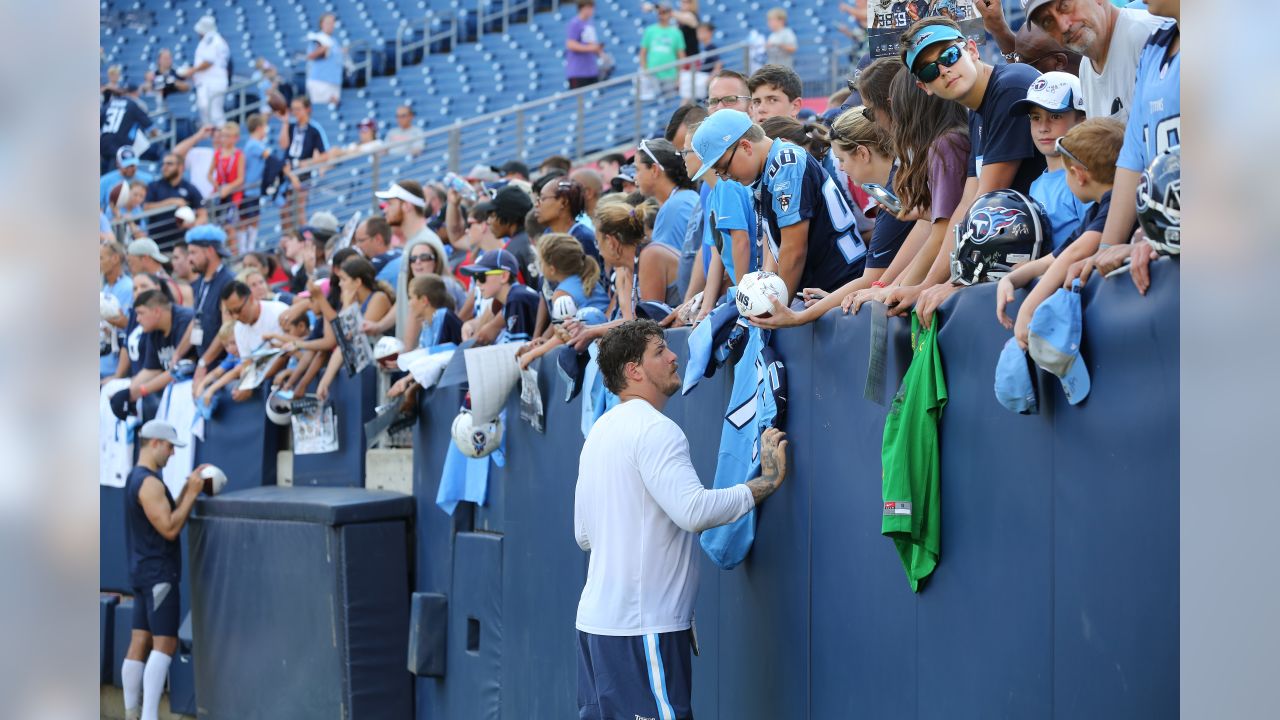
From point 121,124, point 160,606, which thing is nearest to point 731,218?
point 160,606

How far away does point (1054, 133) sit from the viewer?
4406 mm

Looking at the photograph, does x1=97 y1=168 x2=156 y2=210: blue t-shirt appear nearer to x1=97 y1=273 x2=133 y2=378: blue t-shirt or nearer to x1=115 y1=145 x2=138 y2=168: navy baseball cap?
x1=115 y1=145 x2=138 y2=168: navy baseball cap

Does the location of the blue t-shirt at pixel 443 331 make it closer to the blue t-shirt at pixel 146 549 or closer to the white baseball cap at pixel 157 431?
the white baseball cap at pixel 157 431

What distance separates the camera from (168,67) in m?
24.9

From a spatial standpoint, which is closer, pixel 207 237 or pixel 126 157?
pixel 207 237

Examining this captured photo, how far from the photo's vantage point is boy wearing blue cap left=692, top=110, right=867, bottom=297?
577 centimetres

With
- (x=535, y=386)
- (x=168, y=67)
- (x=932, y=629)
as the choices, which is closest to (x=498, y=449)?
(x=535, y=386)

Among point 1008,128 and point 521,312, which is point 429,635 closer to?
point 521,312

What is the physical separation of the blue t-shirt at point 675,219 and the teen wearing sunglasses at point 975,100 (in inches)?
125

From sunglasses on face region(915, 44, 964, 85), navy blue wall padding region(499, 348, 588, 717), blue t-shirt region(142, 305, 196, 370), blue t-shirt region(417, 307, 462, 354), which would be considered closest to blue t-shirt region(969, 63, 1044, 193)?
sunglasses on face region(915, 44, 964, 85)

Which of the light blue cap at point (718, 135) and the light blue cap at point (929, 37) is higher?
the light blue cap at point (929, 37)

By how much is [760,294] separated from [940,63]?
1093mm

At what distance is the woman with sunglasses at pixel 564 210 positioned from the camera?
28.6 feet

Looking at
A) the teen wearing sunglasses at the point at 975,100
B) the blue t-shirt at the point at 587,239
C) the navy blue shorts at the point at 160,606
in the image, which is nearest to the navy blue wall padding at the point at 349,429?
the navy blue shorts at the point at 160,606
